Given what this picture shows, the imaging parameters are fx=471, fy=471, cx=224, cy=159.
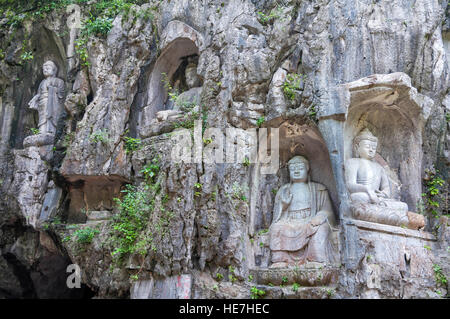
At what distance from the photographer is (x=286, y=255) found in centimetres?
875

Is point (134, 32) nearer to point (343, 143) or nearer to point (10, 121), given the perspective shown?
point (10, 121)

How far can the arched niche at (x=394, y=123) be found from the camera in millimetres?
8766

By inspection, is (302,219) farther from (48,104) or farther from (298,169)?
(48,104)

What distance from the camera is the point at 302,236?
873 cm

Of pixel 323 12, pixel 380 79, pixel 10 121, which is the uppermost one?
pixel 323 12

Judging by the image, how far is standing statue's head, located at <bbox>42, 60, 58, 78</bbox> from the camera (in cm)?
1256

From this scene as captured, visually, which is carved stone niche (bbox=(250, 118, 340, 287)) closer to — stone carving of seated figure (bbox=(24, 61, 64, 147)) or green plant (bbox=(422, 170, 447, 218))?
green plant (bbox=(422, 170, 447, 218))

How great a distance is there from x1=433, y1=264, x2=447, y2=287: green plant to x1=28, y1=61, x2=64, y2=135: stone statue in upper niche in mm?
9209

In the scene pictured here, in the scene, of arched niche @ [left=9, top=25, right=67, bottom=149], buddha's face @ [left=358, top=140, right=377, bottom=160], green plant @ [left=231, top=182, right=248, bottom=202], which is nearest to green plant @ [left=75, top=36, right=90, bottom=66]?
arched niche @ [left=9, top=25, right=67, bottom=149]

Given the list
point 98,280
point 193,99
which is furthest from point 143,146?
point 98,280

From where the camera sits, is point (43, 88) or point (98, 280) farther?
point (43, 88)

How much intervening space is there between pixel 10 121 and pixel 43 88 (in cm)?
134

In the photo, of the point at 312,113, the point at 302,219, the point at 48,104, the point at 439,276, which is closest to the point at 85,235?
the point at 48,104

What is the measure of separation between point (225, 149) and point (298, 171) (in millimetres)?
1632
